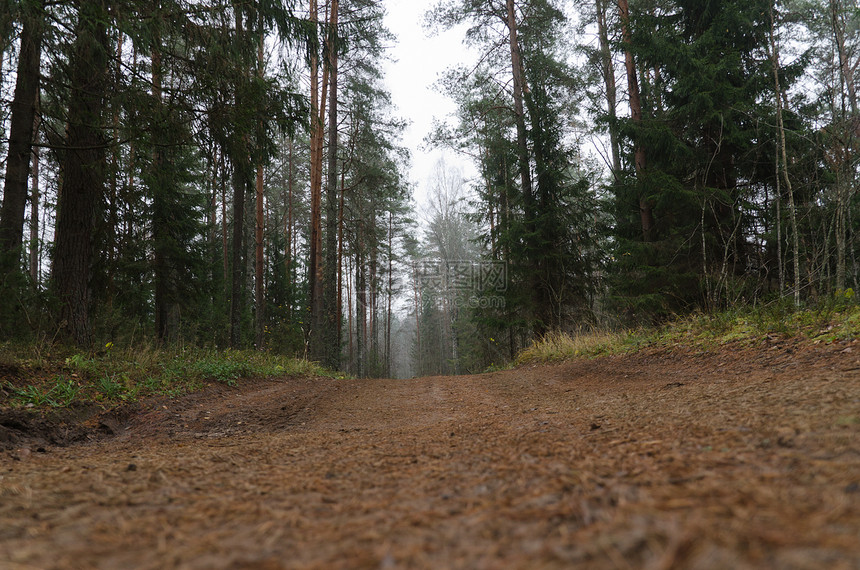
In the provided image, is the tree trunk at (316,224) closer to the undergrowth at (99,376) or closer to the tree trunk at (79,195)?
the undergrowth at (99,376)

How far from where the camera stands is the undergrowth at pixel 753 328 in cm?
400

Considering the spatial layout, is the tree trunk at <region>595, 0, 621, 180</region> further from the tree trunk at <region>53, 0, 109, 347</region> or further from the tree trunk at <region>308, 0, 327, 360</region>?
the tree trunk at <region>53, 0, 109, 347</region>

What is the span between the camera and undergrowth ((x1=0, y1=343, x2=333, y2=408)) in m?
3.74

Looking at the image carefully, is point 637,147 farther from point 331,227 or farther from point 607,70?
point 331,227

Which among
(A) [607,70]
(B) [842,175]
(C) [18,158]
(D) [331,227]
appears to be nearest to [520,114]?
(A) [607,70]

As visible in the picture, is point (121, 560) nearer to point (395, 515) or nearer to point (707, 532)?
point (395, 515)

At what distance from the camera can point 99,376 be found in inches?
182

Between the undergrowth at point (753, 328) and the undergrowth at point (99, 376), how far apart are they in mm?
6504

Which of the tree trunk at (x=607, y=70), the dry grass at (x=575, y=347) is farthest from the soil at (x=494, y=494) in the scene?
the tree trunk at (x=607, y=70)

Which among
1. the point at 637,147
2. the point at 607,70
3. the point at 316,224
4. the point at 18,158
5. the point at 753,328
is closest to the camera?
the point at 753,328

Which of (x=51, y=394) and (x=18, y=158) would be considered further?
(x=18, y=158)

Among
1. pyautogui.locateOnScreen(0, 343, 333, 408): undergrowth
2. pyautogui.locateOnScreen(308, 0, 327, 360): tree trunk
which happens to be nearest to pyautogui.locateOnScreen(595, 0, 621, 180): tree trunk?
pyautogui.locateOnScreen(308, 0, 327, 360): tree trunk

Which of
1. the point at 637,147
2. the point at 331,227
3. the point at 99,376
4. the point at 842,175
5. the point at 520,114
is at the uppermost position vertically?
the point at 520,114

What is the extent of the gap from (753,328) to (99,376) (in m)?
7.51
